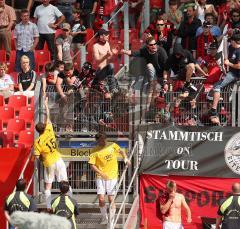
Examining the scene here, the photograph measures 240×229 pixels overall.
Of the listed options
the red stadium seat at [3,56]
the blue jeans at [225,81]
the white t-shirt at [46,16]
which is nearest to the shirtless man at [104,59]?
the blue jeans at [225,81]

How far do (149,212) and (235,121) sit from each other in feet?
7.51

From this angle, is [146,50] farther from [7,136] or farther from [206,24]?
[7,136]

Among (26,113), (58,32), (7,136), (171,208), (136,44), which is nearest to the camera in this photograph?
(171,208)

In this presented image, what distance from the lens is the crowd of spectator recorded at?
1570cm

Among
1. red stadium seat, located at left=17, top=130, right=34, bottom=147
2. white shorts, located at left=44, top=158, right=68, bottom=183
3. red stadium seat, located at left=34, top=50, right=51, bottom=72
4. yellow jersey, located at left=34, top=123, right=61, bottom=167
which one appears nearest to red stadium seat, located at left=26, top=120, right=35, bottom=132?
red stadium seat, located at left=17, top=130, right=34, bottom=147

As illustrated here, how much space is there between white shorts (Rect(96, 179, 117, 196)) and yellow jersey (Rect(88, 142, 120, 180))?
3.4 inches

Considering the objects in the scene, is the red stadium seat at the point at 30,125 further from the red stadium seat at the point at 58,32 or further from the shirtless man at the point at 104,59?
the red stadium seat at the point at 58,32

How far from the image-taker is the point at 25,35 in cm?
1997

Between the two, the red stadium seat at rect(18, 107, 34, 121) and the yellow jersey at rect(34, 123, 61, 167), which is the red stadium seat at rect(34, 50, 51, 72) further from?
the yellow jersey at rect(34, 123, 61, 167)

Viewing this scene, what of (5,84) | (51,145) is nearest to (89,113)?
(51,145)

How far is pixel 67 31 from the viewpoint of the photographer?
19312mm

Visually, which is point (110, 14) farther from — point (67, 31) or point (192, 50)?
point (192, 50)

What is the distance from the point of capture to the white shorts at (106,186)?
48.0ft

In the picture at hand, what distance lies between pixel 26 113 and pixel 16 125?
0.31 metres
